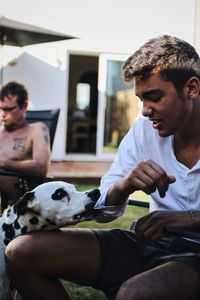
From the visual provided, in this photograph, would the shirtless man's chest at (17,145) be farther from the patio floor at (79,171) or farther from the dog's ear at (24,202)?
the patio floor at (79,171)

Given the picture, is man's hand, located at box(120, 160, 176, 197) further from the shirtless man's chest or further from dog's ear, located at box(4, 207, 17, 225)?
the shirtless man's chest

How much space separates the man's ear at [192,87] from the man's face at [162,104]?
2cm

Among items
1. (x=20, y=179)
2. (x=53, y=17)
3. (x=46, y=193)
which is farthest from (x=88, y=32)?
(x=46, y=193)

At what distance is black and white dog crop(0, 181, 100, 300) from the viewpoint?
6.19 ft

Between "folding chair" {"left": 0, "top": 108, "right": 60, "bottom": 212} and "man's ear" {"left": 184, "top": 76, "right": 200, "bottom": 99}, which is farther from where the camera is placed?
"folding chair" {"left": 0, "top": 108, "right": 60, "bottom": 212}

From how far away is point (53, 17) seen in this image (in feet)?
30.0

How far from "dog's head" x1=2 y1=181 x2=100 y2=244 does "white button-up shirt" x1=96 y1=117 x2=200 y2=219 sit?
56 mm

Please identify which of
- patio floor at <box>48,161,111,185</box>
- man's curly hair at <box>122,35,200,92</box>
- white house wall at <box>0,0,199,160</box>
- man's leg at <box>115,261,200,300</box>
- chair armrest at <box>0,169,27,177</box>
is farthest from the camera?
white house wall at <box>0,0,199,160</box>

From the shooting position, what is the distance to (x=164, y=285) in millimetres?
1557

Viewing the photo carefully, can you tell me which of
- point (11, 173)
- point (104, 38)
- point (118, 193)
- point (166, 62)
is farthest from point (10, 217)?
point (104, 38)

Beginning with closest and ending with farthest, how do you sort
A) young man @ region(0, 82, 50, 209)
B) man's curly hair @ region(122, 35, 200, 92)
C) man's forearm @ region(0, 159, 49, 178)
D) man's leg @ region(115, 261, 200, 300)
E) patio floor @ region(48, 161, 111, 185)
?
man's leg @ region(115, 261, 200, 300), man's curly hair @ region(122, 35, 200, 92), man's forearm @ region(0, 159, 49, 178), young man @ region(0, 82, 50, 209), patio floor @ region(48, 161, 111, 185)

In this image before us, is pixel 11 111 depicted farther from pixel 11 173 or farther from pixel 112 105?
pixel 112 105

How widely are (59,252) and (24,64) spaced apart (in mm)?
7919

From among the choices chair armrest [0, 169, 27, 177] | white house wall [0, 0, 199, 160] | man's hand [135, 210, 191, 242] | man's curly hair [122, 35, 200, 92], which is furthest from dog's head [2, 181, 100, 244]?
white house wall [0, 0, 199, 160]
